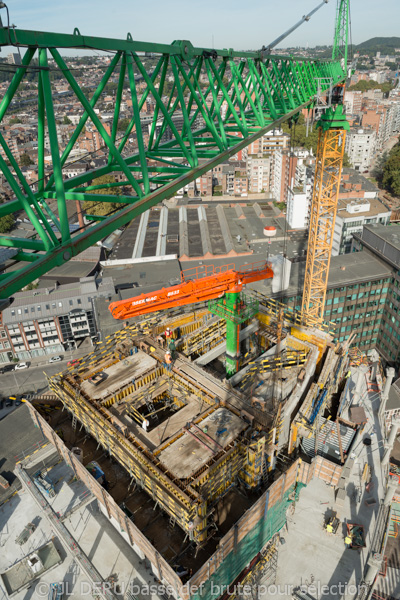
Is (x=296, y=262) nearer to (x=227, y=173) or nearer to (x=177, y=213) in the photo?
(x=177, y=213)

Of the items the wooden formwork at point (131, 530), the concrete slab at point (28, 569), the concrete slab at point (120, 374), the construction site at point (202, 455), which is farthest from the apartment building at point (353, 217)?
the concrete slab at point (28, 569)

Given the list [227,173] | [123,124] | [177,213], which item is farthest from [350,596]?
[123,124]

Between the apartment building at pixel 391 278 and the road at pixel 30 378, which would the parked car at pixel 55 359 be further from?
the apartment building at pixel 391 278

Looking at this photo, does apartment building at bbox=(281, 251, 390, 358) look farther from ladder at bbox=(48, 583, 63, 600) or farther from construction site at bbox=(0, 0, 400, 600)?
ladder at bbox=(48, 583, 63, 600)

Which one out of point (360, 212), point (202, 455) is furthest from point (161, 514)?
point (360, 212)

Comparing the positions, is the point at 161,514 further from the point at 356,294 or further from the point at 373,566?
the point at 356,294

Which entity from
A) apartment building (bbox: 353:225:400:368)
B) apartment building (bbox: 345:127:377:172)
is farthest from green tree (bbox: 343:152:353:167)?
apartment building (bbox: 353:225:400:368)

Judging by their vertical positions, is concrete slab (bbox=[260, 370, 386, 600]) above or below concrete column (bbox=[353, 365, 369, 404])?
below
